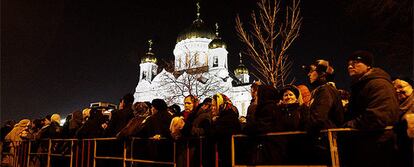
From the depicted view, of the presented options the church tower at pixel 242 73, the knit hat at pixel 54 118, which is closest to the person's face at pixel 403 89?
the knit hat at pixel 54 118

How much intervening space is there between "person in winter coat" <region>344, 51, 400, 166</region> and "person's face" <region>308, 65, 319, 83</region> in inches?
32.5

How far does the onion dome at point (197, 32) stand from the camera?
159 ft

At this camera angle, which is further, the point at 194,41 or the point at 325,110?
the point at 194,41

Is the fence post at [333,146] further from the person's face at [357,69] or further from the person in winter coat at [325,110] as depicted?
the person's face at [357,69]

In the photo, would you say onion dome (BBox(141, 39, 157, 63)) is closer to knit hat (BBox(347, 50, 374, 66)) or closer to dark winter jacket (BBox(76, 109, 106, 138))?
dark winter jacket (BBox(76, 109, 106, 138))

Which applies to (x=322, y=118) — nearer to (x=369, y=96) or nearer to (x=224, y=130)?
(x=369, y=96)

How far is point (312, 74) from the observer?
4688 millimetres

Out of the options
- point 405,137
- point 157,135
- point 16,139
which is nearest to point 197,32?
point 16,139

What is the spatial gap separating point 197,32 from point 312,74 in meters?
44.6

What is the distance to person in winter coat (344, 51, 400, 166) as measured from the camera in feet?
11.3

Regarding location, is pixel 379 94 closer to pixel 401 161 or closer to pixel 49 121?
pixel 401 161

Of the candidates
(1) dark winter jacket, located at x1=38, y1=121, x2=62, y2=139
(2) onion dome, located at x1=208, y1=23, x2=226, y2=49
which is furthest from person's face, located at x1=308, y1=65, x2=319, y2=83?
(2) onion dome, located at x1=208, y1=23, x2=226, y2=49

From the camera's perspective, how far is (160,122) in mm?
6246

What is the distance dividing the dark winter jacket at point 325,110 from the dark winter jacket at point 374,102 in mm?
299
